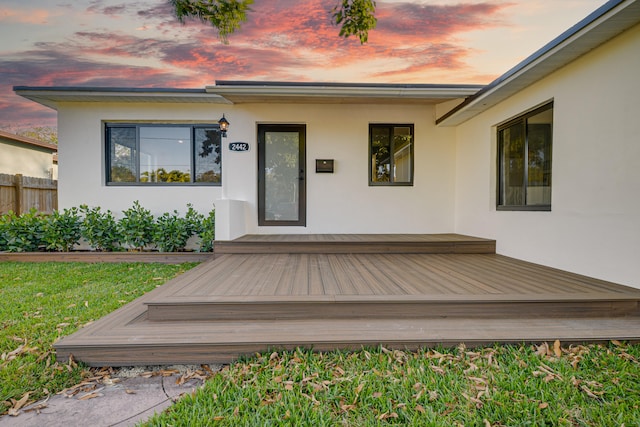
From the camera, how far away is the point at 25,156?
31.8 feet

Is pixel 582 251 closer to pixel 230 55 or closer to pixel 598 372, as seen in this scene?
pixel 598 372

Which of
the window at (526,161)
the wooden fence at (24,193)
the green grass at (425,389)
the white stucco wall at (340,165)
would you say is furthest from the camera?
the wooden fence at (24,193)

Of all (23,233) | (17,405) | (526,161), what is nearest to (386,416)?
(17,405)

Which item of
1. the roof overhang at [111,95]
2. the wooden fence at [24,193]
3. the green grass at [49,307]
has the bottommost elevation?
the green grass at [49,307]

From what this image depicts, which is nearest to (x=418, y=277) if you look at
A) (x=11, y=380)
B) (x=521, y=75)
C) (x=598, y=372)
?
(x=598, y=372)

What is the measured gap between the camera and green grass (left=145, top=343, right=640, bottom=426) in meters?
1.44

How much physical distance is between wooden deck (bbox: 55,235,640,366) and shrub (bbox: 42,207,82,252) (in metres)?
3.69

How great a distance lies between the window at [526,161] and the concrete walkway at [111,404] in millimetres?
4349

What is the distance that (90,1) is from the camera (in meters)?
6.02

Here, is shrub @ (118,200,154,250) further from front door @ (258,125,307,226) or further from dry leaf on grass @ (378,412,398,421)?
dry leaf on grass @ (378,412,398,421)

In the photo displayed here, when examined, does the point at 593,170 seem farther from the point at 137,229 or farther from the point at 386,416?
the point at 137,229

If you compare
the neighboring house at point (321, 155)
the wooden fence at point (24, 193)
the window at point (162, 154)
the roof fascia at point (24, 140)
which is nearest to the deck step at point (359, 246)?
the neighboring house at point (321, 155)

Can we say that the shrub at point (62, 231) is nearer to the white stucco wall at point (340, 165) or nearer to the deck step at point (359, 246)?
the white stucco wall at point (340, 165)

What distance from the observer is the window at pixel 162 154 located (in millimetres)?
6000
